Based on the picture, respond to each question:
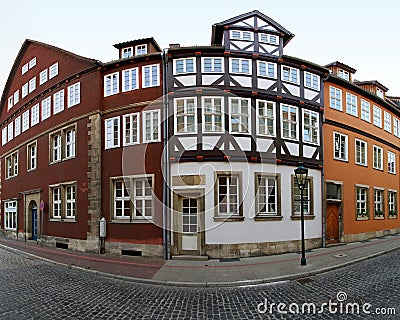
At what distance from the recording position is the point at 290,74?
13992 millimetres

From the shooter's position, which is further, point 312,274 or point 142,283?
point 312,274

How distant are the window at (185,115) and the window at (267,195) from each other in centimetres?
403

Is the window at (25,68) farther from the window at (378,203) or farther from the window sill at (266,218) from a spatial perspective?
the window at (378,203)

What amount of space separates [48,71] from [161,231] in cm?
1460

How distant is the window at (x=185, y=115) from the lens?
12469mm

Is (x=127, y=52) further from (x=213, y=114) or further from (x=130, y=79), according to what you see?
(x=213, y=114)

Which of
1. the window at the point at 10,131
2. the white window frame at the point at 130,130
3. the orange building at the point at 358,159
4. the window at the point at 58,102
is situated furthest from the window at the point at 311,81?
the window at the point at 10,131

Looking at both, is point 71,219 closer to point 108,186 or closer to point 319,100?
point 108,186

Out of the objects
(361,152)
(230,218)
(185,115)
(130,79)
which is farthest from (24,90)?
(361,152)

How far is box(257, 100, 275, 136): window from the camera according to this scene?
13.0 metres

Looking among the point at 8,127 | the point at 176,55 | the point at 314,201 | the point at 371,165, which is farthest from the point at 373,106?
the point at 8,127

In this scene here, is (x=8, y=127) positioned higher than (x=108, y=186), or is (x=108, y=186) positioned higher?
(x=8, y=127)

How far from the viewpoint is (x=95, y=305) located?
265 inches

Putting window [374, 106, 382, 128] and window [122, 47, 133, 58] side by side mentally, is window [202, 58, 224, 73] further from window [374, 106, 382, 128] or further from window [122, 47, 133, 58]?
window [374, 106, 382, 128]
